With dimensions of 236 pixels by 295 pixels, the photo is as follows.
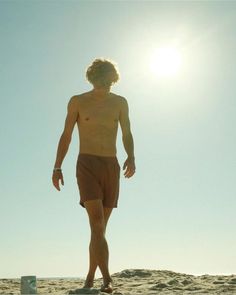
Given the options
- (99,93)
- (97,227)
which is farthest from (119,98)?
(97,227)

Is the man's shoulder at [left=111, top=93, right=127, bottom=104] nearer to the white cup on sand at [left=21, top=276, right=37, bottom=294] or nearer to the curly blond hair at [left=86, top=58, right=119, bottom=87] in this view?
the curly blond hair at [left=86, top=58, right=119, bottom=87]

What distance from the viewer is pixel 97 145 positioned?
6.46 meters

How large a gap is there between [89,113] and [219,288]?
270 cm

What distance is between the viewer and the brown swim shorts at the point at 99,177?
6.24 m

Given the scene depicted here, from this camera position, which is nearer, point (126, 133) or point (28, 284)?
point (28, 284)

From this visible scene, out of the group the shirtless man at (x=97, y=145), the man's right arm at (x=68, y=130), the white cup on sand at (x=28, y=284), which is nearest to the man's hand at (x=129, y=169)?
the shirtless man at (x=97, y=145)

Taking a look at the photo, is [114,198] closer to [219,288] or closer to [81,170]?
[81,170]

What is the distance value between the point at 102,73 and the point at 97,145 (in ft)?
3.10

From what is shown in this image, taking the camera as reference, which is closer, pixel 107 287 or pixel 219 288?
pixel 107 287

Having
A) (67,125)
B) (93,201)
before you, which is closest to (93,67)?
(67,125)

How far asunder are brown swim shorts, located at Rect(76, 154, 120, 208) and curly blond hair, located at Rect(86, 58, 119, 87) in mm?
981

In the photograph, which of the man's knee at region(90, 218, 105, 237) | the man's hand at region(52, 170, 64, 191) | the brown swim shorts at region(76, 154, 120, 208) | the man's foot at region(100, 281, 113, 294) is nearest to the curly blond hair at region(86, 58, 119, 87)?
the brown swim shorts at region(76, 154, 120, 208)

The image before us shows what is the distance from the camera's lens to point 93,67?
6668 mm

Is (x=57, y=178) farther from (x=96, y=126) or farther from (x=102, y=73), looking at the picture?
(x=102, y=73)
